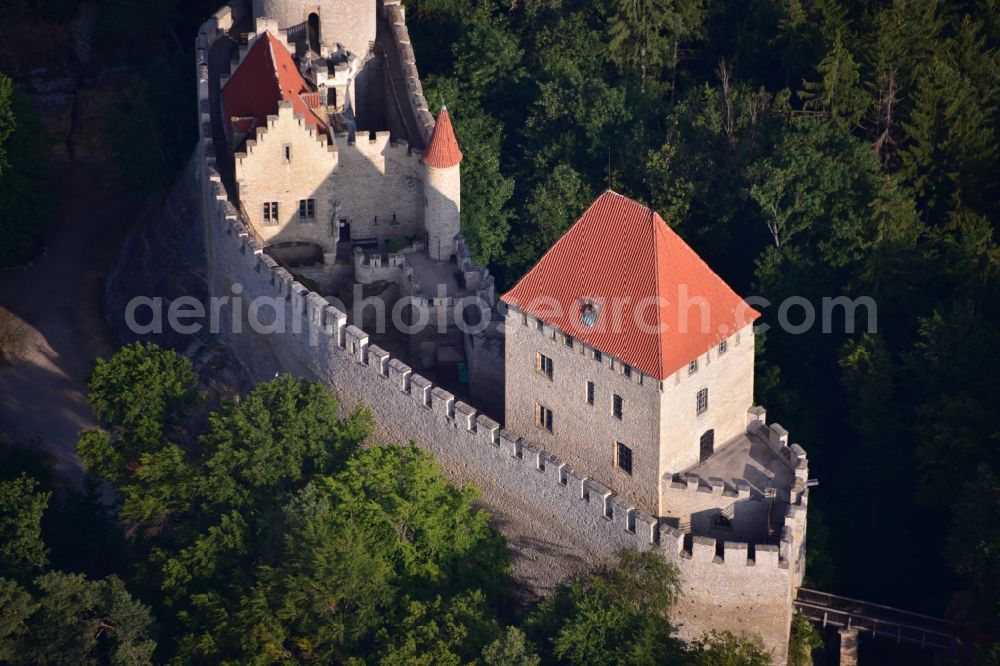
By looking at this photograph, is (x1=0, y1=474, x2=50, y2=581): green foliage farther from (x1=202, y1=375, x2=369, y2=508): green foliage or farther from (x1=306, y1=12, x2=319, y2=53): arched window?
(x1=306, y1=12, x2=319, y2=53): arched window

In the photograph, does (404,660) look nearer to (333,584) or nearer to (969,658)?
(333,584)

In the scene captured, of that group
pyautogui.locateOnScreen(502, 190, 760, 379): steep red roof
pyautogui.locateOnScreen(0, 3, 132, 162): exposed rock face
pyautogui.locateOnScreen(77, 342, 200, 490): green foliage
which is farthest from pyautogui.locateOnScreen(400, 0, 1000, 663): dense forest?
pyautogui.locateOnScreen(0, 3, 132, 162): exposed rock face

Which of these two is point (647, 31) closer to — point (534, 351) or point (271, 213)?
point (271, 213)

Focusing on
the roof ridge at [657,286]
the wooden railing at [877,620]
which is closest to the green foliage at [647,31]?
the roof ridge at [657,286]

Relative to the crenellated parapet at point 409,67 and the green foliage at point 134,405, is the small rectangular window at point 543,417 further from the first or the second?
the crenellated parapet at point 409,67

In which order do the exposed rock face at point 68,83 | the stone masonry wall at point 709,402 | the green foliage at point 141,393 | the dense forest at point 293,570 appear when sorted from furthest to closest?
the exposed rock face at point 68,83 → the green foliage at point 141,393 → the dense forest at point 293,570 → the stone masonry wall at point 709,402

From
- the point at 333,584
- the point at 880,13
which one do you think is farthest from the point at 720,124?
the point at 333,584
